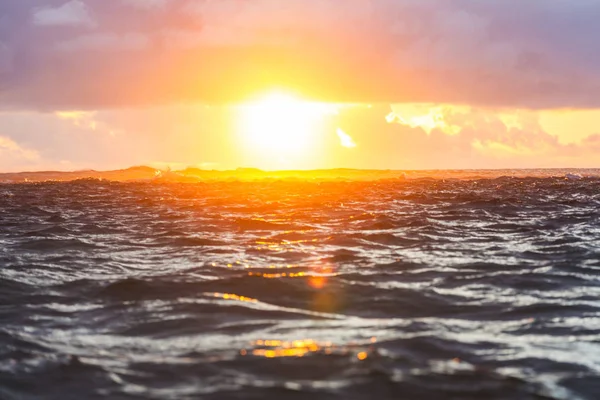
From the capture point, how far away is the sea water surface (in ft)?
22.7

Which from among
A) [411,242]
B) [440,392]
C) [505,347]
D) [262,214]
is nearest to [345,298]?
[505,347]

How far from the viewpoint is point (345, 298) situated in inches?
433

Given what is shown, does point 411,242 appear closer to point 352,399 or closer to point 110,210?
point 352,399

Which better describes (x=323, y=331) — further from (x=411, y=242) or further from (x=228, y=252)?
(x=411, y=242)

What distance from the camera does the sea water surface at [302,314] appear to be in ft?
22.7

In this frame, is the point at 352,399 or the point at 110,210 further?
the point at 110,210

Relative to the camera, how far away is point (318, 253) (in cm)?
1620

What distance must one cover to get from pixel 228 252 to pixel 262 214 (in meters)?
11.5

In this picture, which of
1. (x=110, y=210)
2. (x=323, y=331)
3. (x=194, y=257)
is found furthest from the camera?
(x=110, y=210)

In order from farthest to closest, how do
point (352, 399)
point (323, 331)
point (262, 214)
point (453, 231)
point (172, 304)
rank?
point (262, 214) < point (453, 231) < point (172, 304) < point (323, 331) < point (352, 399)

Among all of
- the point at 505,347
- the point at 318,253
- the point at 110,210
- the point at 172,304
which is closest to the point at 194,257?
the point at 318,253

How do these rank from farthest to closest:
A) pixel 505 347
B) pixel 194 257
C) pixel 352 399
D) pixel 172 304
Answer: pixel 194 257
pixel 172 304
pixel 505 347
pixel 352 399

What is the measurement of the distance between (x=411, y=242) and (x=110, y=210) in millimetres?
17058

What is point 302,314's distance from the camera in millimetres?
9906
